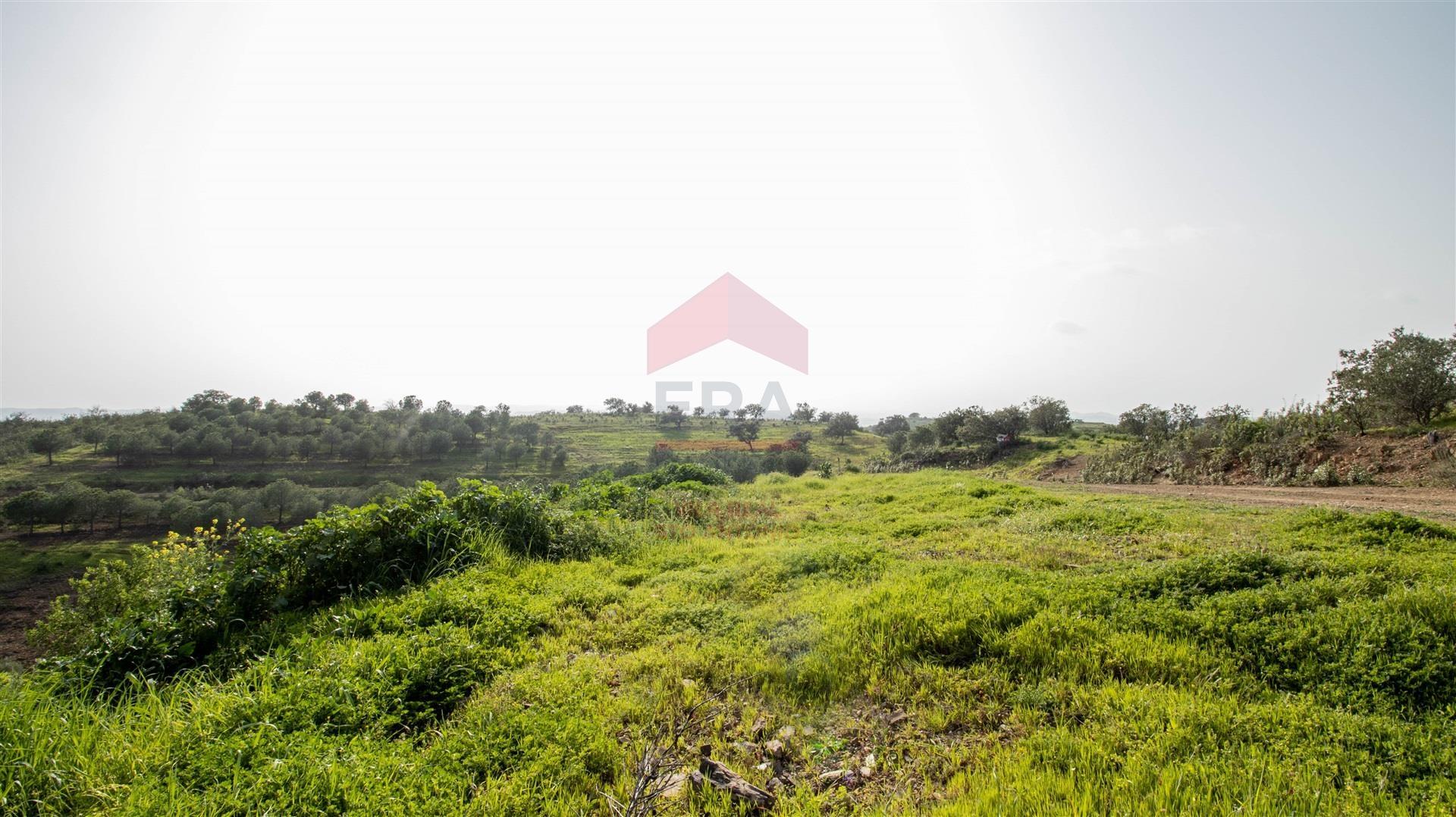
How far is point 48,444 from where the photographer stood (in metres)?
50.1

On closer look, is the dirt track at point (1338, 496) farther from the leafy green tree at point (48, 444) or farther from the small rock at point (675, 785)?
the leafy green tree at point (48, 444)

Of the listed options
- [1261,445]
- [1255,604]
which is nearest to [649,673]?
[1255,604]

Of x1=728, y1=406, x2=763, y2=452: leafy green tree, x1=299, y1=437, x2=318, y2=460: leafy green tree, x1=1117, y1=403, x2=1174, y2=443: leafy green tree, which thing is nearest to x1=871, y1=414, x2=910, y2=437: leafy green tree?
x1=728, y1=406, x2=763, y2=452: leafy green tree

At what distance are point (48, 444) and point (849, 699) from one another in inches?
3245

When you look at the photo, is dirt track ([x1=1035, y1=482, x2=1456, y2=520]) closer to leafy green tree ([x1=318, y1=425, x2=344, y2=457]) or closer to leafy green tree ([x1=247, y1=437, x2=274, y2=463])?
leafy green tree ([x1=318, y1=425, x2=344, y2=457])

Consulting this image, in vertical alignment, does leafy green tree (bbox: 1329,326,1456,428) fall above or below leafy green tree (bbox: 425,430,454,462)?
above

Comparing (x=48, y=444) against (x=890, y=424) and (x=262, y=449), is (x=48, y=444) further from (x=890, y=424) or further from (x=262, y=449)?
(x=890, y=424)

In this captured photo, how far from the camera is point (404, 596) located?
16.7 feet

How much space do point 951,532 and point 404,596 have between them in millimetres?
7434

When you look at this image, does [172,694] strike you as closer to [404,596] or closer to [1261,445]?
[404,596]

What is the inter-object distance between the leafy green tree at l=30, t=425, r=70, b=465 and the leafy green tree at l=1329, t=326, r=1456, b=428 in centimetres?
9176

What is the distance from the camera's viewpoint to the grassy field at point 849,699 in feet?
7.80

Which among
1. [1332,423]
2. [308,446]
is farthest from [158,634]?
[308,446]

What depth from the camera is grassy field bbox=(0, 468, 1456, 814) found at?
238cm
